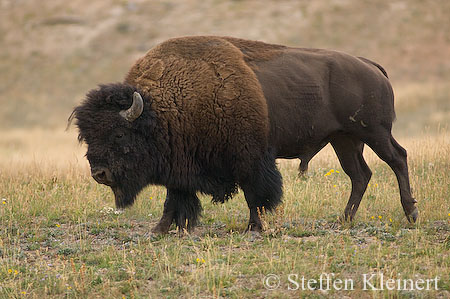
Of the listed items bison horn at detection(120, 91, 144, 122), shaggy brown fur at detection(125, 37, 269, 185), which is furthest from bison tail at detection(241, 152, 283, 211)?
bison horn at detection(120, 91, 144, 122)

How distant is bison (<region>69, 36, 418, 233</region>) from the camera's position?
285 inches

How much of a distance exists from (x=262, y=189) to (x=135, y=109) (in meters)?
1.82

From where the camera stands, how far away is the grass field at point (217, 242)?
18.2ft

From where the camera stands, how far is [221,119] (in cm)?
741

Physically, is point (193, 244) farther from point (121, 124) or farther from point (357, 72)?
point (357, 72)

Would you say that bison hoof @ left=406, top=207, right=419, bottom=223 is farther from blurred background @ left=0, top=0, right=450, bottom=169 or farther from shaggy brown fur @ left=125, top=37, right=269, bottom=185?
blurred background @ left=0, top=0, right=450, bottom=169

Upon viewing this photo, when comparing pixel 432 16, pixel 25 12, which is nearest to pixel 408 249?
pixel 432 16

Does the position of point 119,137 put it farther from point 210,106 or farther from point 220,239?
point 220,239

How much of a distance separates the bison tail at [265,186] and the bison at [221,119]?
0.04 feet

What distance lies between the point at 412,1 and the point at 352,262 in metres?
47.8

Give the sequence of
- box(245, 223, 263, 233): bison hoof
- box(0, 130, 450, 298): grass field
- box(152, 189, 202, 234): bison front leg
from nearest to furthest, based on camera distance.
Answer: box(0, 130, 450, 298): grass field, box(245, 223, 263, 233): bison hoof, box(152, 189, 202, 234): bison front leg

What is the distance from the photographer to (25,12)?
5631 centimetres

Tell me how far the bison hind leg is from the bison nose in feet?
5.35

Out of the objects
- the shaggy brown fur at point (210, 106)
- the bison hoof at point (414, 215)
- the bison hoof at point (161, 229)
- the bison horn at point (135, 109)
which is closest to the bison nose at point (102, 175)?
the bison horn at point (135, 109)
